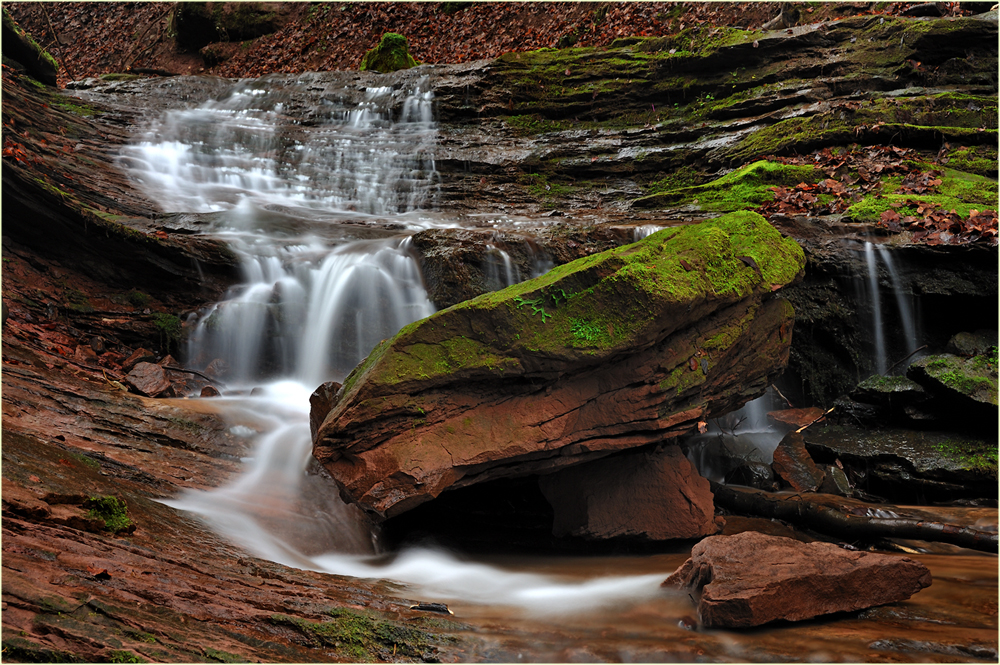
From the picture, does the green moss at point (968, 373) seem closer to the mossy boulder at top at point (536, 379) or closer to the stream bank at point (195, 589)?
the stream bank at point (195, 589)

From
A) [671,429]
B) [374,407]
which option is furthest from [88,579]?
[671,429]

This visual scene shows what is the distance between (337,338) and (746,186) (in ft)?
21.6

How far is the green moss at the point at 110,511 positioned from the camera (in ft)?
10.5

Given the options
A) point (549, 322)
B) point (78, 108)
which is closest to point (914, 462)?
point (549, 322)

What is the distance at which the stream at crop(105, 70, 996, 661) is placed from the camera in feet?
10.3

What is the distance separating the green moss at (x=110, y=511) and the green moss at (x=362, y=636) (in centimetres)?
116

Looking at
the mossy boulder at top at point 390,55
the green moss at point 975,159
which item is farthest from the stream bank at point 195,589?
the mossy boulder at top at point 390,55

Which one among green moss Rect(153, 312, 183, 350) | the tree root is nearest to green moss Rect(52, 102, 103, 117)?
green moss Rect(153, 312, 183, 350)

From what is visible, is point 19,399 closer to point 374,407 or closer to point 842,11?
point 374,407

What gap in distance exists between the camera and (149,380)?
20.1 feet

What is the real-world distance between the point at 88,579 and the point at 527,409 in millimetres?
2835

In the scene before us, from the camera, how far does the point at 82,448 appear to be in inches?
168

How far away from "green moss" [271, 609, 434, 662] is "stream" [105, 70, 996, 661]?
0.42 meters

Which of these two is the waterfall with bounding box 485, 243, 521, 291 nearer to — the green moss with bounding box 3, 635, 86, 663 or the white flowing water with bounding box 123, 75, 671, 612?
the white flowing water with bounding box 123, 75, 671, 612
